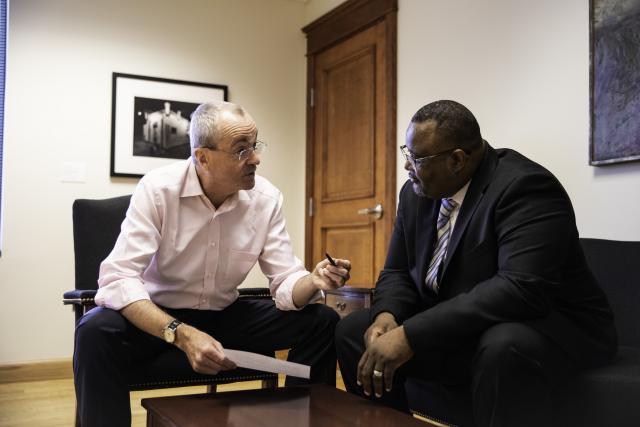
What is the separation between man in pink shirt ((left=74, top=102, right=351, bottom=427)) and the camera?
1.94 meters

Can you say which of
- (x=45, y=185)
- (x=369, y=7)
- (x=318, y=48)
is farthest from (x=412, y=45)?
(x=45, y=185)

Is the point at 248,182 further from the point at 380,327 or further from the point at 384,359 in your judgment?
the point at 384,359

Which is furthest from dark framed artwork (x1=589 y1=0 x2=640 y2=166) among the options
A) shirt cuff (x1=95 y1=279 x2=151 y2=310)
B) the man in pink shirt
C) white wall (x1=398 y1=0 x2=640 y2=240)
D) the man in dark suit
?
shirt cuff (x1=95 y1=279 x2=151 y2=310)

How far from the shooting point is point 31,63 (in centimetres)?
371

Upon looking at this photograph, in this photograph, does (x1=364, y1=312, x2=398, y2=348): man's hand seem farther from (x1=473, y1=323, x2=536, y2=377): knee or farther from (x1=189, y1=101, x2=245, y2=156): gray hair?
(x1=189, y1=101, x2=245, y2=156): gray hair

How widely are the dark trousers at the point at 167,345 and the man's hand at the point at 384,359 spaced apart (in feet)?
1.20

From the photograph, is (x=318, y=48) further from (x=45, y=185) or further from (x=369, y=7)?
(x=45, y=185)

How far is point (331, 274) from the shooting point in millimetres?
1898

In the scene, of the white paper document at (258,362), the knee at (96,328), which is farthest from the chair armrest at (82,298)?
the white paper document at (258,362)

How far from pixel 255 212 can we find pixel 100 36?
2256mm

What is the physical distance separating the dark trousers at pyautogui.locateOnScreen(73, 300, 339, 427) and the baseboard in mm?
1963

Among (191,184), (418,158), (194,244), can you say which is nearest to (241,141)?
(191,184)

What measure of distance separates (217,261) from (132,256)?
31cm

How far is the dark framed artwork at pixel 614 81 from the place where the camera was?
2.22 metres
